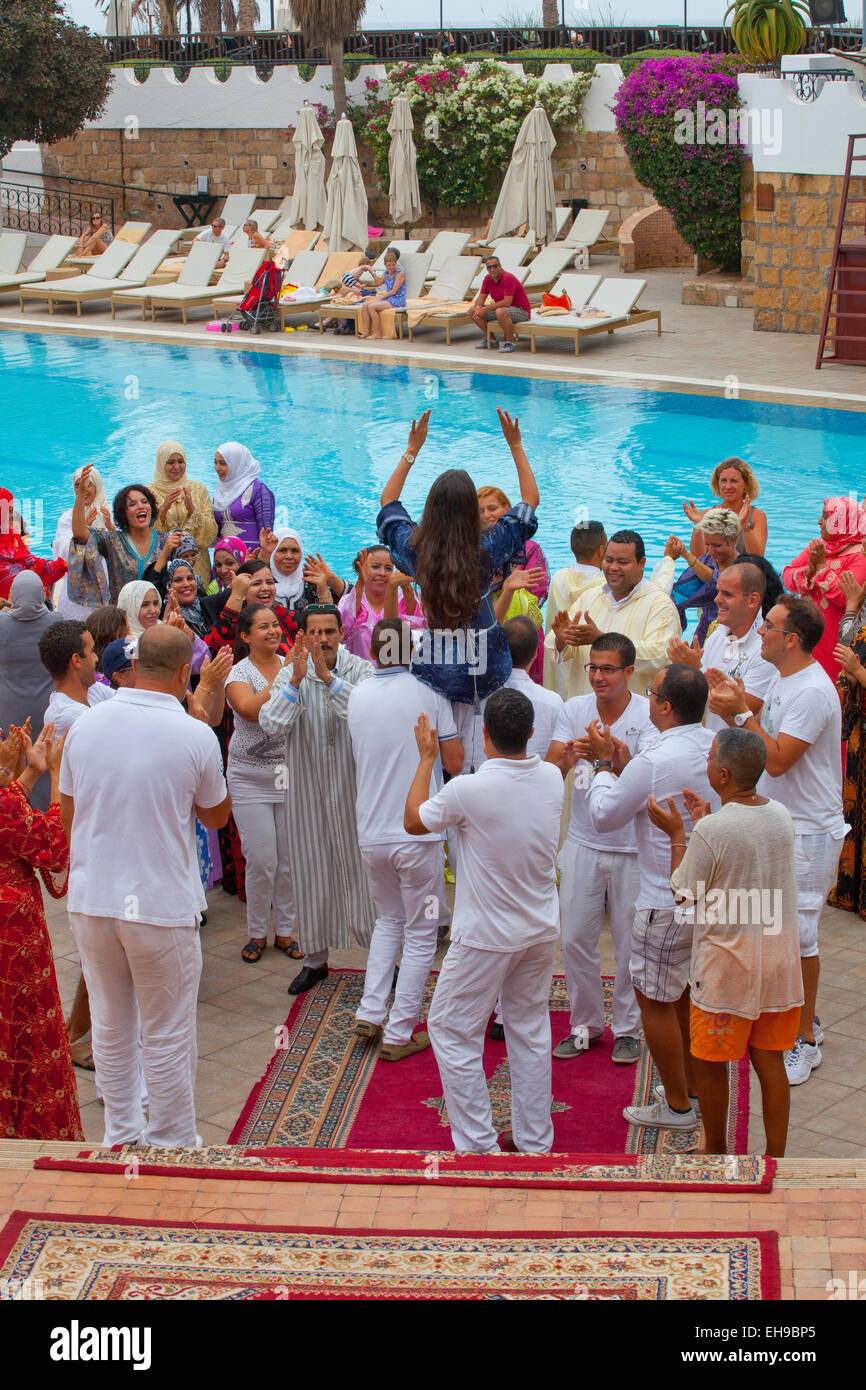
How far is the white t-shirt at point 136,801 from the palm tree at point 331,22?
2827cm

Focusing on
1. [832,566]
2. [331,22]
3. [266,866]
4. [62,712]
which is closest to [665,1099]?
[266,866]

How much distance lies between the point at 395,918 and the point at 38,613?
7.54 ft

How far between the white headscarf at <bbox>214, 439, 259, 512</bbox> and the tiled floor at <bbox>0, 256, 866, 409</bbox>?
8930 mm

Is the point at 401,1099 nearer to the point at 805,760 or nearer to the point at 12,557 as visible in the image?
the point at 805,760

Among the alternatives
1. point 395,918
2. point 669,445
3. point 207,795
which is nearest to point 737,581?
point 395,918

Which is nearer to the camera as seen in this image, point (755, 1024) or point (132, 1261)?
point (132, 1261)

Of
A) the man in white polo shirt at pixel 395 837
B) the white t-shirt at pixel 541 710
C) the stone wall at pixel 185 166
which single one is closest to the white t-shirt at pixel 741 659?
the white t-shirt at pixel 541 710

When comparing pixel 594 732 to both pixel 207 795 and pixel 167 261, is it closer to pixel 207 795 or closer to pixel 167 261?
pixel 207 795

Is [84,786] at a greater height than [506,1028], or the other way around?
[84,786]

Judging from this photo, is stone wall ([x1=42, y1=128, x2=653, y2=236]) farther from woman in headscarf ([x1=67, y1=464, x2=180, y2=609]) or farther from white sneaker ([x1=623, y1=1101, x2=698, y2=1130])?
white sneaker ([x1=623, y1=1101, x2=698, y2=1130])

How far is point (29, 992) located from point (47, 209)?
32.3 m

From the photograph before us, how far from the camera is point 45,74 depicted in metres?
28.9

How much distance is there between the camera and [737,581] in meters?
5.82
